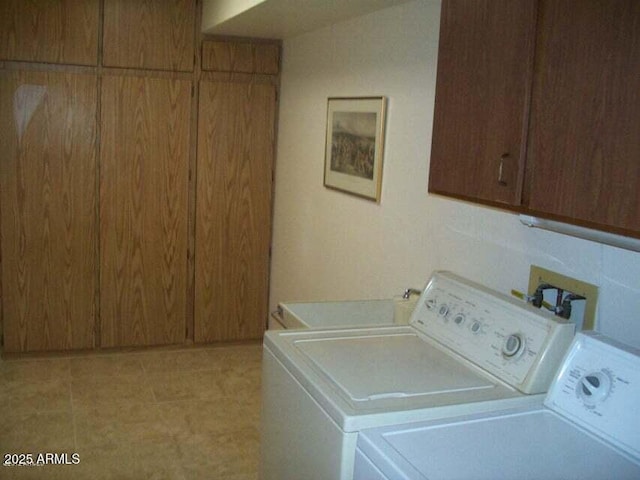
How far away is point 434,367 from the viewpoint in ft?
6.11

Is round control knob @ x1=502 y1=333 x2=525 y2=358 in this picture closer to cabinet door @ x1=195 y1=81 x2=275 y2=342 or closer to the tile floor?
the tile floor

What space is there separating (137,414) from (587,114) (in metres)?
2.96

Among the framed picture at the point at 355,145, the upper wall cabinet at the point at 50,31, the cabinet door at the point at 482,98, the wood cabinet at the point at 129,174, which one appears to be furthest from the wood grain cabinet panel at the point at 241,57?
the cabinet door at the point at 482,98

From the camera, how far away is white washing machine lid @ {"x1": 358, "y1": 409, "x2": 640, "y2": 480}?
1.36 metres

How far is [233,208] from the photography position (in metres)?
4.58

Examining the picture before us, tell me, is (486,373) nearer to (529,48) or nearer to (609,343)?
(609,343)

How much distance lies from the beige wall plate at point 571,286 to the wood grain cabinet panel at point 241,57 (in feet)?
9.53

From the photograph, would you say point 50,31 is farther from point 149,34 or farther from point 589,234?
point 589,234

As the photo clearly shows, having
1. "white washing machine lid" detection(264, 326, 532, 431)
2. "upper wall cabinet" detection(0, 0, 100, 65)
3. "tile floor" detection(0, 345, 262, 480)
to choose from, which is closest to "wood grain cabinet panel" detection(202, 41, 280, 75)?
"upper wall cabinet" detection(0, 0, 100, 65)

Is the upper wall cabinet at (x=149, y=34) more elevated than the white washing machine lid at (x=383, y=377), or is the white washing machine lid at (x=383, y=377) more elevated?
the upper wall cabinet at (x=149, y=34)

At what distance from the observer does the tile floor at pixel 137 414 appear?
3.14 meters

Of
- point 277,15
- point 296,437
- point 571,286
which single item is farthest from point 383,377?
point 277,15

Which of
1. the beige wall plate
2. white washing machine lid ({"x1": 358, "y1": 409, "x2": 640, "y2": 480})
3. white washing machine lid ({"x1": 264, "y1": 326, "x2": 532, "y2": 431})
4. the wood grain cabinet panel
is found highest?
the wood grain cabinet panel

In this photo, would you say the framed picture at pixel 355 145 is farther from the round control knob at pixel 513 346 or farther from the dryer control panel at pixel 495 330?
the round control knob at pixel 513 346
